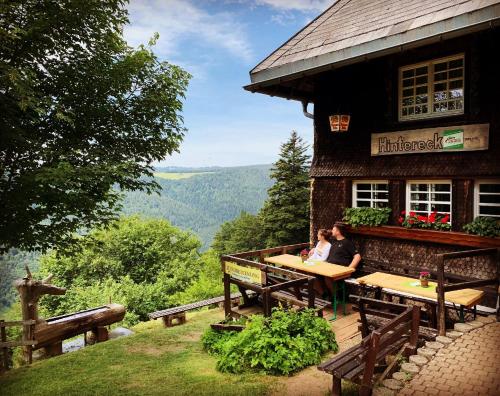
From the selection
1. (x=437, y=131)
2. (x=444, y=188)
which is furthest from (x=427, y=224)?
(x=437, y=131)

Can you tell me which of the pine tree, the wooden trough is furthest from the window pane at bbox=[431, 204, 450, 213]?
the pine tree

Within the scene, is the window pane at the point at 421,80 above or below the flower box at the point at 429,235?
above

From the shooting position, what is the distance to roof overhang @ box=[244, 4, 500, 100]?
5965 mm

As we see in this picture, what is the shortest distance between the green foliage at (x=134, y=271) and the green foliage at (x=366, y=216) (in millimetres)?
16749

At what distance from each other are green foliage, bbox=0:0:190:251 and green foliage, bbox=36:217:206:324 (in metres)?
16.9

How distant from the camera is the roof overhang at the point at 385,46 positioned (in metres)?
5.96

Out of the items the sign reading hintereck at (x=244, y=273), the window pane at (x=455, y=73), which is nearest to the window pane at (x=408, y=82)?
the window pane at (x=455, y=73)

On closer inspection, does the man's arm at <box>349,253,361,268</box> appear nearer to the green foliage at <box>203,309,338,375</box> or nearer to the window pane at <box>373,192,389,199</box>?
the window pane at <box>373,192,389,199</box>

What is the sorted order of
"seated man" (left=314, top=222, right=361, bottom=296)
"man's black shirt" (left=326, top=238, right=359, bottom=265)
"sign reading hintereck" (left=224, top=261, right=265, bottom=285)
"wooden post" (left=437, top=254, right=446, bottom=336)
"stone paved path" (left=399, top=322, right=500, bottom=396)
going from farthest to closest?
1. "man's black shirt" (left=326, top=238, right=359, bottom=265)
2. "seated man" (left=314, top=222, right=361, bottom=296)
3. "sign reading hintereck" (left=224, top=261, right=265, bottom=285)
4. "wooden post" (left=437, top=254, right=446, bottom=336)
5. "stone paved path" (left=399, top=322, right=500, bottom=396)

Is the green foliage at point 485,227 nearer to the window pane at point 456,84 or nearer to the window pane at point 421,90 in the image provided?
the window pane at point 456,84

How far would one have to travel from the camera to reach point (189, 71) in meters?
10.4

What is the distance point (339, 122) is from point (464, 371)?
6099 millimetres

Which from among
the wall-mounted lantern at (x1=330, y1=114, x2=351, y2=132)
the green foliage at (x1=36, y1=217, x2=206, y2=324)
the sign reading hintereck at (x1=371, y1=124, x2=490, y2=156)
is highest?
the wall-mounted lantern at (x1=330, y1=114, x2=351, y2=132)

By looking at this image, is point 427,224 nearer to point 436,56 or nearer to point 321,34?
point 436,56
